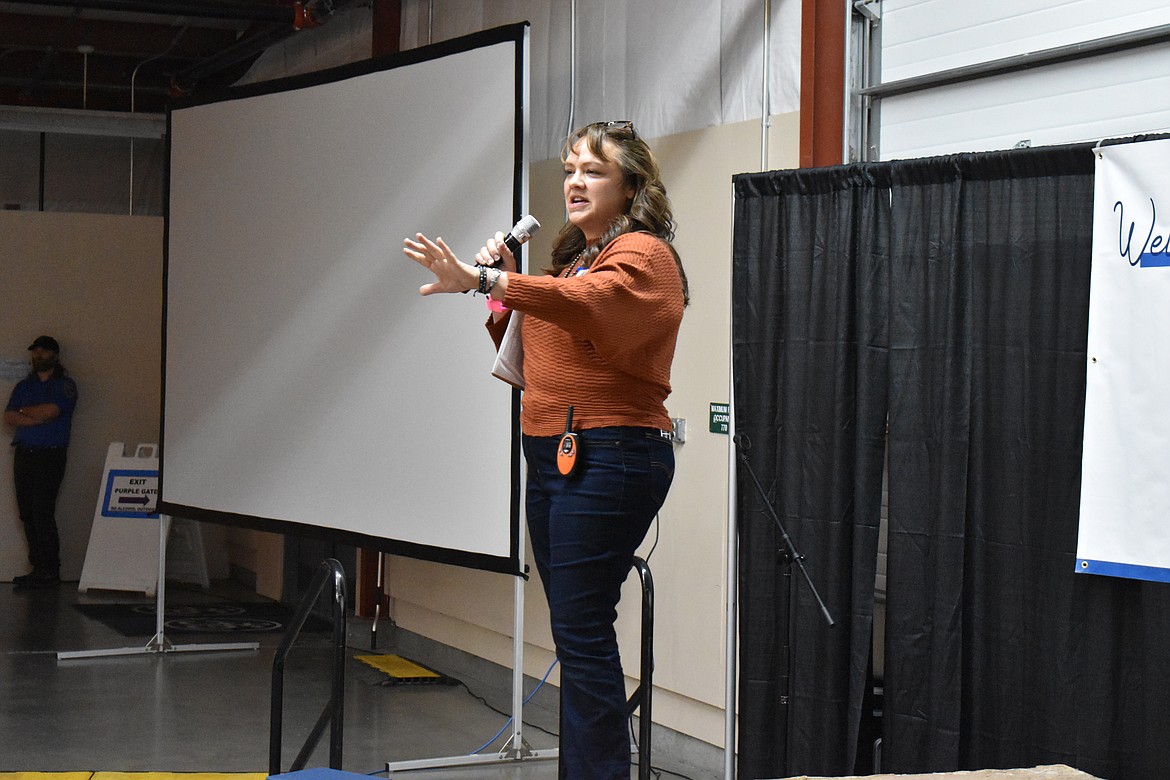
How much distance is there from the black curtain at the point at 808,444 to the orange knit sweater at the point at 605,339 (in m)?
0.93

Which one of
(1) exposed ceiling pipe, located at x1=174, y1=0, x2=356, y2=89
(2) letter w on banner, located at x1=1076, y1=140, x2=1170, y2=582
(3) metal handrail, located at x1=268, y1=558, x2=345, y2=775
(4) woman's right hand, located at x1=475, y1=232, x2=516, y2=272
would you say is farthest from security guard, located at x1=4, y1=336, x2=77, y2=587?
(2) letter w on banner, located at x1=1076, y1=140, x2=1170, y2=582

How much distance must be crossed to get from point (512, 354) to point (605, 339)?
0.35 metres

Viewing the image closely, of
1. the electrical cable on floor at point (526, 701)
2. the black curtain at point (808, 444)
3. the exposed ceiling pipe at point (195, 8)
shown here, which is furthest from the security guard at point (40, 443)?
the black curtain at point (808, 444)

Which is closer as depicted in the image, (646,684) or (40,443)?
(646,684)

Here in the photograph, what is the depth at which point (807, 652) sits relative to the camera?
3.03m

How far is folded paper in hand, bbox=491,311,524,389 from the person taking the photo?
2295 millimetres

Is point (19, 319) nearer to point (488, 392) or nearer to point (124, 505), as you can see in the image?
point (124, 505)

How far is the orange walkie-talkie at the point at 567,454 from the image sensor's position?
2.04 meters

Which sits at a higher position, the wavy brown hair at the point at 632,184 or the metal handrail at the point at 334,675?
the wavy brown hair at the point at 632,184

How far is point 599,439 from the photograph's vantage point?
2064mm

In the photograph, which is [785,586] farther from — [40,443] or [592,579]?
[40,443]

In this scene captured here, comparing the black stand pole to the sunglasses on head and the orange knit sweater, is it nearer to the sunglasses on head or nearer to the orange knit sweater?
the orange knit sweater

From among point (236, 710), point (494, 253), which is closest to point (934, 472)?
point (494, 253)

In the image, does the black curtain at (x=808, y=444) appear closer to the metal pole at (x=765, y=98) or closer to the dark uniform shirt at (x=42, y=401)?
the metal pole at (x=765, y=98)
